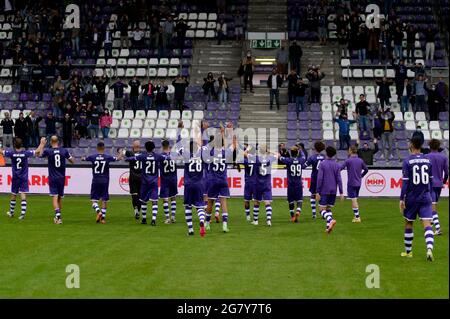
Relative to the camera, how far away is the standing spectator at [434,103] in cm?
4422

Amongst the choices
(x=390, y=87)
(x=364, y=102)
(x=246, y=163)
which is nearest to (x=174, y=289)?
(x=246, y=163)

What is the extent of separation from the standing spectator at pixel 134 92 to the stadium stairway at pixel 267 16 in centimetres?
928

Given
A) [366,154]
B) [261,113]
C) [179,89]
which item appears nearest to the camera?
[366,154]

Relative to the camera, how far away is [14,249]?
21.9 metres

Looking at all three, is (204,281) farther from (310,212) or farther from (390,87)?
(390,87)

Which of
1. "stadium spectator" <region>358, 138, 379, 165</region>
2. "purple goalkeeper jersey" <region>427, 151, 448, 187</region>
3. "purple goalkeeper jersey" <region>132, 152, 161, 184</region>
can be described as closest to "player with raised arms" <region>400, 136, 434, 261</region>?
"purple goalkeeper jersey" <region>427, 151, 448, 187</region>

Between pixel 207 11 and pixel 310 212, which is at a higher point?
pixel 207 11

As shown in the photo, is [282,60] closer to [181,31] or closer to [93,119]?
[181,31]

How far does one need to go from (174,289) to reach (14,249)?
723 centimetres

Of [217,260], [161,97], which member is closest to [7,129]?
[161,97]

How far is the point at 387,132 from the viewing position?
1705 inches

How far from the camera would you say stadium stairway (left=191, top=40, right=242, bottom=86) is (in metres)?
50.9

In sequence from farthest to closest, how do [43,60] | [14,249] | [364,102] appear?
[43,60]
[364,102]
[14,249]

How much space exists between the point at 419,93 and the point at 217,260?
2774 cm
